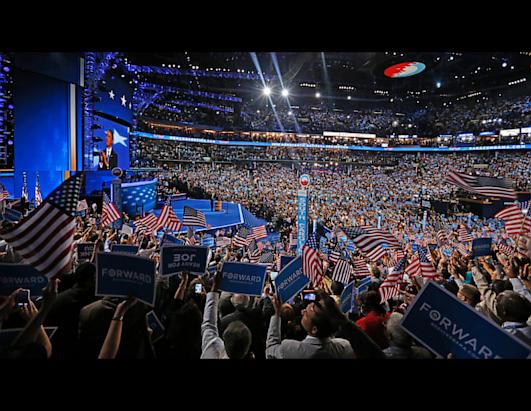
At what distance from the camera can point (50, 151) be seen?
14641 millimetres

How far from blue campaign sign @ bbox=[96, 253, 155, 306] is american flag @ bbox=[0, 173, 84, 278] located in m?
0.65

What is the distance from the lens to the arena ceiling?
3000 cm

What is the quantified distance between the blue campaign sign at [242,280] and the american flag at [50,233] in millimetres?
1575

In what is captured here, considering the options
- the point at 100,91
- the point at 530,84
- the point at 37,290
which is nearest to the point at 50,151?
the point at 100,91

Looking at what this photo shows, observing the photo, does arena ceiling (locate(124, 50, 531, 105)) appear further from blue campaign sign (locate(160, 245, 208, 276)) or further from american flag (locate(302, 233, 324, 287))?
blue campaign sign (locate(160, 245, 208, 276))

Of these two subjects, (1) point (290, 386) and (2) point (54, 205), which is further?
(2) point (54, 205)

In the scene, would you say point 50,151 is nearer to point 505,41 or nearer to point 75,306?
point 75,306

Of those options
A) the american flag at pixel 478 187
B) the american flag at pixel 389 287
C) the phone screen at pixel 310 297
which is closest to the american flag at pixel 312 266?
the phone screen at pixel 310 297

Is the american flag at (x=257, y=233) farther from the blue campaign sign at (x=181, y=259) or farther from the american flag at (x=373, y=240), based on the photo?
the blue campaign sign at (x=181, y=259)

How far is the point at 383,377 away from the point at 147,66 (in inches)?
1177

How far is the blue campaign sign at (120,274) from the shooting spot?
2660mm

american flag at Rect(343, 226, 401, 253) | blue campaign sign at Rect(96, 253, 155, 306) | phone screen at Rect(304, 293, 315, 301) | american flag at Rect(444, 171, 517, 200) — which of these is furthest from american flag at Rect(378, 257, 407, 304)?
blue campaign sign at Rect(96, 253, 155, 306)

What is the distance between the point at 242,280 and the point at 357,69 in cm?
4285

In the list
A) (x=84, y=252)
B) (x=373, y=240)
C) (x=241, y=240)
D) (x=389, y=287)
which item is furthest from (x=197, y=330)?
(x=241, y=240)
